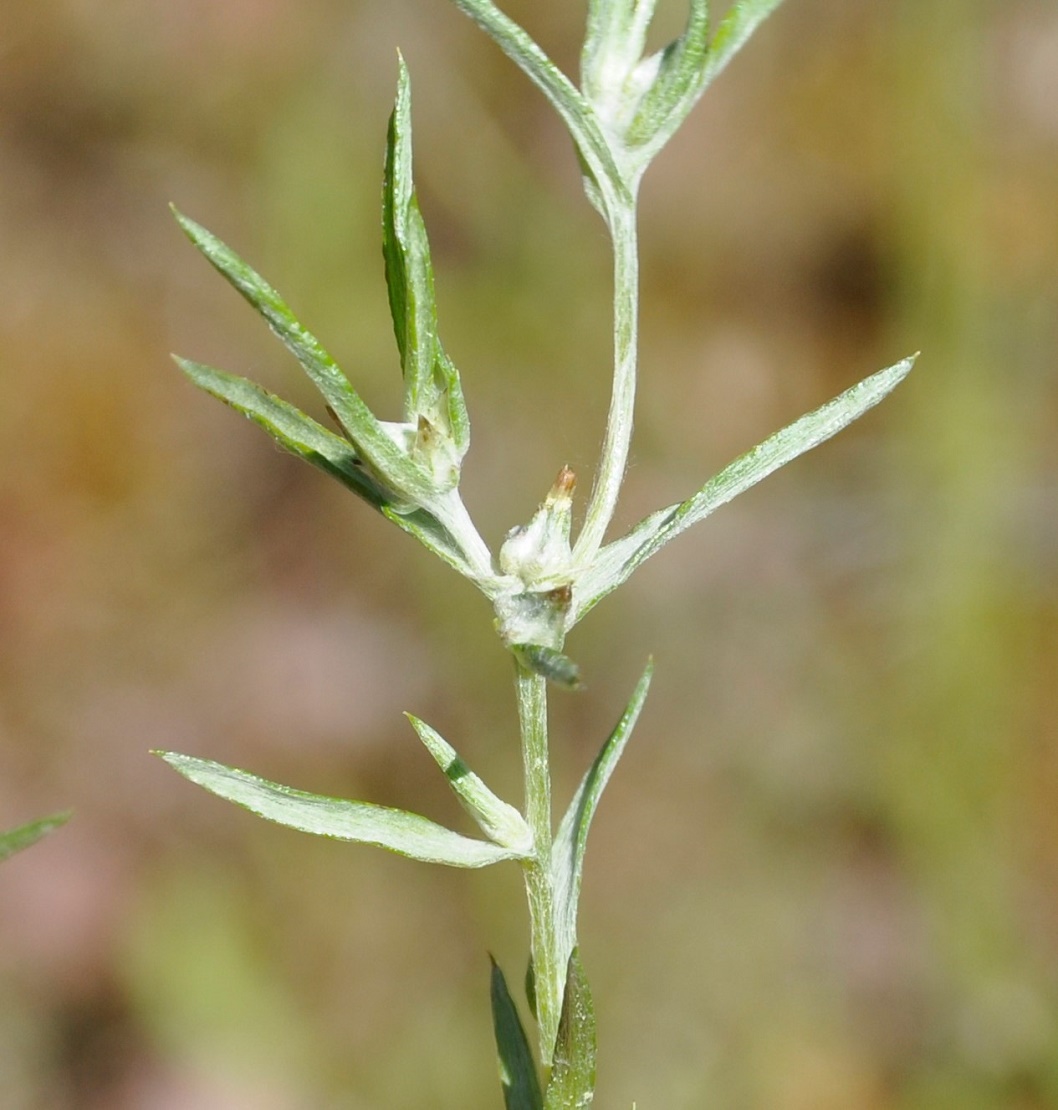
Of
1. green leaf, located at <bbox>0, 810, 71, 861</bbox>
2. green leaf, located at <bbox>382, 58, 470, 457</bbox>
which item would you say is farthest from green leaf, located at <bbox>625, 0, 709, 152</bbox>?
green leaf, located at <bbox>0, 810, 71, 861</bbox>

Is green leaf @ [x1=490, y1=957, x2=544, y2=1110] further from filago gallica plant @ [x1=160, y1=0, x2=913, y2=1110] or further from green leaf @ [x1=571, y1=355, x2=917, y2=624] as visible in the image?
green leaf @ [x1=571, y1=355, x2=917, y2=624]

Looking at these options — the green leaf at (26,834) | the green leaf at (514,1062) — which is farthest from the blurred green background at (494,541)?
the green leaf at (26,834)

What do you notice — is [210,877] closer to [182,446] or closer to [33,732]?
[33,732]

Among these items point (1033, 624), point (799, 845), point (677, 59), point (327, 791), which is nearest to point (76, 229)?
point (327, 791)

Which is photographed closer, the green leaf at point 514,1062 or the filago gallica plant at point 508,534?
the filago gallica plant at point 508,534

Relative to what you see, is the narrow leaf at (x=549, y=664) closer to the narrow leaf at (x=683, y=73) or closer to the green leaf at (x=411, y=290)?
the green leaf at (x=411, y=290)

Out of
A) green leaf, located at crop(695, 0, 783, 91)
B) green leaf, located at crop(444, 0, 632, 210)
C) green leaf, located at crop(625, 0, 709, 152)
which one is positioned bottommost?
green leaf, located at crop(444, 0, 632, 210)
